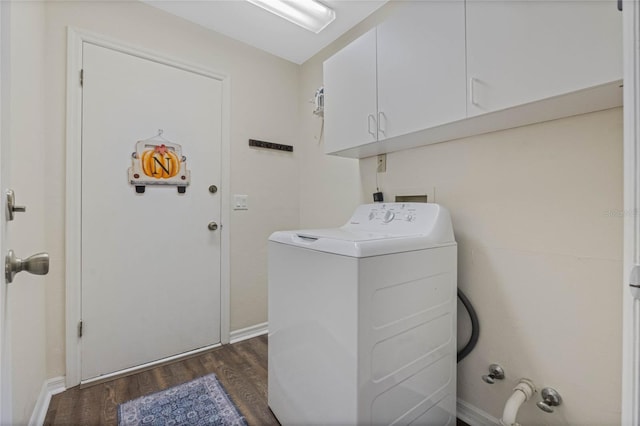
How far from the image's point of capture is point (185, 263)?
2.10m

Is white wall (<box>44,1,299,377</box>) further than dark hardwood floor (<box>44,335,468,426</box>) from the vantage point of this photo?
Yes

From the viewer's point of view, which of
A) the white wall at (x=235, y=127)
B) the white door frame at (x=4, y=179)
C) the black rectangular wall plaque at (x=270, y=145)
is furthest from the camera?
the black rectangular wall plaque at (x=270, y=145)

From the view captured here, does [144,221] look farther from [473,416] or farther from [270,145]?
[473,416]

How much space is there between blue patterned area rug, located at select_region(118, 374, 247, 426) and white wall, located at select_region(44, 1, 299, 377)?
594mm

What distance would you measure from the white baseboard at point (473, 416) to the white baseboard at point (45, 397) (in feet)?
6.75

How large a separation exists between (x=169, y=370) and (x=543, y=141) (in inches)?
96.7

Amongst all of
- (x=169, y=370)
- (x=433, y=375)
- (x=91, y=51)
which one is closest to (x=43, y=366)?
(x=169, y=370)

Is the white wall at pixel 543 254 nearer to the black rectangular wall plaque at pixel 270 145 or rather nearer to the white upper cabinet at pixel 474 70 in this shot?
the white upper cabinet at pixel 474 70

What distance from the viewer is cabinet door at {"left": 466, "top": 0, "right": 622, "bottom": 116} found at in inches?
33.5

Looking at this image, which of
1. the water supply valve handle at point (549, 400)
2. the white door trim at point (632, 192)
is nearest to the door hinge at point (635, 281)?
the white door trim at point (632, 192)

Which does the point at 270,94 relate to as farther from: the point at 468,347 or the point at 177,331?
the point at 468,347

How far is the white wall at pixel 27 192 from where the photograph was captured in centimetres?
111

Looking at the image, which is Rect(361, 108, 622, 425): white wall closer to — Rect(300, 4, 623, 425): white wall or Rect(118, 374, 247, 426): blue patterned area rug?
Rect(300, 4, 623, 425): white wall

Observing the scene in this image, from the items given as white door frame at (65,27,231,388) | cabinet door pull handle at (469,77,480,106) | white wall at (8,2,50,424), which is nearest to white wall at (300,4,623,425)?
cabinet door pull handle at (469,77,480,106)
